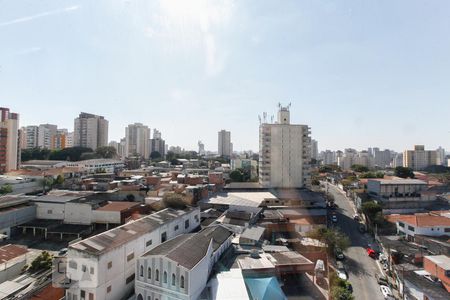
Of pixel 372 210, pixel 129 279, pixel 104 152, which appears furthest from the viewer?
pixel 104 152

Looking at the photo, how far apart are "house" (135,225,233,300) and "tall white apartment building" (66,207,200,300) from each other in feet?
2.60

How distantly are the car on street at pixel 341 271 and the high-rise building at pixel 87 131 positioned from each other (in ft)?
168

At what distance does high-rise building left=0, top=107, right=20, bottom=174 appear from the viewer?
2848 cm

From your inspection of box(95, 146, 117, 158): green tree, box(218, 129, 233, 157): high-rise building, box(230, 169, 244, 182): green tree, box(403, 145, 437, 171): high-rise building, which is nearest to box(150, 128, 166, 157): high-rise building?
box(218, 129, 233, 157): high-rise building

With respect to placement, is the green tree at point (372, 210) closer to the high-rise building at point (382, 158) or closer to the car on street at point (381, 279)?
the car on street at point (381, 279)

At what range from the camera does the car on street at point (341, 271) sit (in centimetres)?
1046

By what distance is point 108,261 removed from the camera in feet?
26.5

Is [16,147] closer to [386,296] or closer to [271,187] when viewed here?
[271,187]

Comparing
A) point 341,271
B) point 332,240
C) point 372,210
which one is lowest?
point 341,271

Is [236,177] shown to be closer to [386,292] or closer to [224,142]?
[386,292]

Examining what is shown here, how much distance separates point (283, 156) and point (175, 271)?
1891cm

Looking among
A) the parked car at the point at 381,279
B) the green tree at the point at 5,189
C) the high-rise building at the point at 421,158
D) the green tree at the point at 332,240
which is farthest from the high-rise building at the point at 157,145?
the parked car at the point at 381,279

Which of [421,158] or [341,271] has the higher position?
[421,158]

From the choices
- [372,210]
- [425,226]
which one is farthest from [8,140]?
[425,226]
